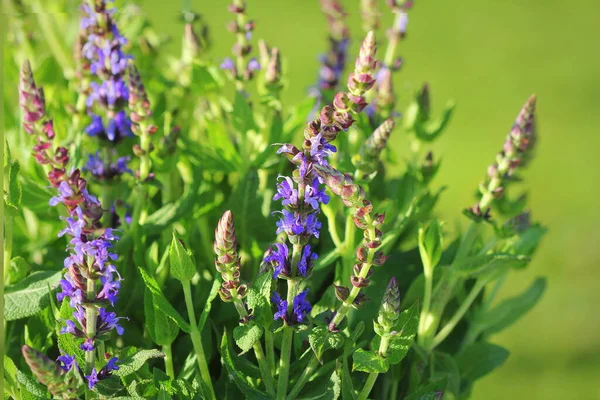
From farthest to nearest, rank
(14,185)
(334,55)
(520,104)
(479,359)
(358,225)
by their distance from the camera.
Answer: (520,104)
(334,55)
(479,359)
(14,185)
(358,225)

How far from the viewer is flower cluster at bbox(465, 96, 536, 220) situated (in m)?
0.57

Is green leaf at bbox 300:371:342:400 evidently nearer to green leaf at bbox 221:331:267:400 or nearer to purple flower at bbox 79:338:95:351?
green leaf at bbox 221:331:267:400

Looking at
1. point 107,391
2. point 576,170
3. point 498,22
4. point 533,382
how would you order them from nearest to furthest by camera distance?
1. point 107,391
2. point 533,382
3. point 576,170
4. point 498,22

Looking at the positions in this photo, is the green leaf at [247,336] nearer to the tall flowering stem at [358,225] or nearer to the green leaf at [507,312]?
the tall flowering stem at [358,225]

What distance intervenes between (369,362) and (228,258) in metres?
0.11

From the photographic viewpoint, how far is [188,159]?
2.33 ft

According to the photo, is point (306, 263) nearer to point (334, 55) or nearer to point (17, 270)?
point (17, 270)

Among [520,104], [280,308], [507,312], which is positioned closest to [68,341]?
[280,308]

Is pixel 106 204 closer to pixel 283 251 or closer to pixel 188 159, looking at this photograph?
pixel 188 159

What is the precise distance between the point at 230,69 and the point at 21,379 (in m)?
0.35

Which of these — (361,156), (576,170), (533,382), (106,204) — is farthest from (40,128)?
(576,170)

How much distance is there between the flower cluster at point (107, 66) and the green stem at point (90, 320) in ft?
0.66

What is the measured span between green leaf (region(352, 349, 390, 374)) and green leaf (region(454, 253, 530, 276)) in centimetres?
15

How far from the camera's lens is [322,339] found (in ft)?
1.53
